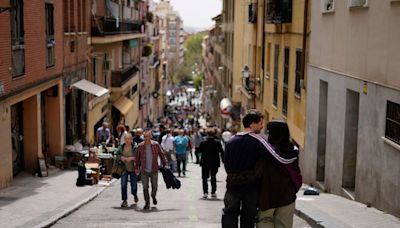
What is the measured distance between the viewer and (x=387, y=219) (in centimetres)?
938

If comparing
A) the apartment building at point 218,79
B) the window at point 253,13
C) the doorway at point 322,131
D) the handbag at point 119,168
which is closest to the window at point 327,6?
the doorway at point 322,131

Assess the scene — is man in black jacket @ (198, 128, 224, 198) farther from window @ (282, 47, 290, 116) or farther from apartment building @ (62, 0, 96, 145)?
apartment building @ (62, 0, 96, 145)

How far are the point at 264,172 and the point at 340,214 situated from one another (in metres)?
4.31

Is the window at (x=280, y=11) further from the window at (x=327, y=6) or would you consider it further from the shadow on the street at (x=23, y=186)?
the shadow on the street at (x=23, y=186)

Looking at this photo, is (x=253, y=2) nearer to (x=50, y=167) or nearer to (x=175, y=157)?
(x=175, y=157)

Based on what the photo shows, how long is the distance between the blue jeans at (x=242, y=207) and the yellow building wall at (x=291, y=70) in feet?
38.0

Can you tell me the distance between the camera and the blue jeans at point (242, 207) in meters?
6.41

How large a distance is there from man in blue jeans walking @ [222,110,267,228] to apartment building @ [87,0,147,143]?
20642mm

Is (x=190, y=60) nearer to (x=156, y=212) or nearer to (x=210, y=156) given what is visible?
(x=210, y=156)

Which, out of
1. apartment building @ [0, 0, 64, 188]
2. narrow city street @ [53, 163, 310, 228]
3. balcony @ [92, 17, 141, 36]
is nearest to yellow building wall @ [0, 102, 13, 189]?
apartment building @ [0, 0, 64, 188]

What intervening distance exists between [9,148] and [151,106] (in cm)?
5361

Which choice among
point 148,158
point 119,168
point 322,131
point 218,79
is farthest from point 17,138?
point 218,79

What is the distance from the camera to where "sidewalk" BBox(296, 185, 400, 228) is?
9105 mm

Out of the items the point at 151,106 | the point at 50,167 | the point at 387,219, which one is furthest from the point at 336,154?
the point at 151,106
